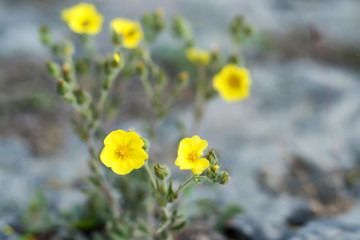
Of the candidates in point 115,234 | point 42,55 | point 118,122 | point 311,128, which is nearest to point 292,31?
point 311,128

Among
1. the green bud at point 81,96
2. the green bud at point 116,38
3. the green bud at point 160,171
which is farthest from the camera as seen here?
the green bud at point 116,38

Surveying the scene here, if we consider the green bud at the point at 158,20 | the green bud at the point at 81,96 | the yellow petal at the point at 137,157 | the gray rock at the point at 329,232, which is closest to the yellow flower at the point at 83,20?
the green bud at the point at 158,20

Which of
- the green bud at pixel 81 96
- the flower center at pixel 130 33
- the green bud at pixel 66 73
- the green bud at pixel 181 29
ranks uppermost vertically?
the green bud at pixel 181 29

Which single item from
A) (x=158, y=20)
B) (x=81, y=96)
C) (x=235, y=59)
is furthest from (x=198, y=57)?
(x=81, y=96)

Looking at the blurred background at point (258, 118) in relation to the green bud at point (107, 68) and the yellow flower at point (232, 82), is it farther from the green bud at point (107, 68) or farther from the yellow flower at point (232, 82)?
the green bud at point (107, 68)

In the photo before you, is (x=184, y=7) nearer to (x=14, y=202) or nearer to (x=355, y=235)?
(x=14, y=202)
